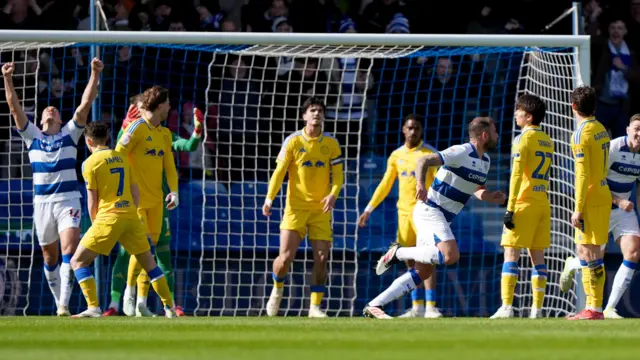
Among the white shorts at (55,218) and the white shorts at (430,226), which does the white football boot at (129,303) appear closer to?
the white shorts at (55,218)

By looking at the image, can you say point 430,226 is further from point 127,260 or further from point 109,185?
point 127,260

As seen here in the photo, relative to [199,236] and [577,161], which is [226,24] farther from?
[577,161]

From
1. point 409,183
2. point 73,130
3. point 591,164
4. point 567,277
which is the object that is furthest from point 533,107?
point 73,130

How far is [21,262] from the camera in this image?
14.7 metres

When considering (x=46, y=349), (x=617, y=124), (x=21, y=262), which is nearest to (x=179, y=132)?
(x=21, y=262)

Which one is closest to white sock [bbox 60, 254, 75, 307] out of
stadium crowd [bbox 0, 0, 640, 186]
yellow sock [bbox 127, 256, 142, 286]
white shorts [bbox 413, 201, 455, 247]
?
yellow sock [bbox 127, 256, 142, 286]

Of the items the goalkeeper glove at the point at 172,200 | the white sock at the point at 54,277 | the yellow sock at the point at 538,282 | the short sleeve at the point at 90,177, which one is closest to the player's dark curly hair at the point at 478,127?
the yellow sock at the point at 538,282

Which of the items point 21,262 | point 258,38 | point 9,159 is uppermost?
point 258,38

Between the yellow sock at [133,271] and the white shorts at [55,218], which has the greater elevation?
the white shorts at [55,218]

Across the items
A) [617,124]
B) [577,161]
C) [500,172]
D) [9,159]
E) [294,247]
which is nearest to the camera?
[577,161]

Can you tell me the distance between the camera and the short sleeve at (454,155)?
11.1 m

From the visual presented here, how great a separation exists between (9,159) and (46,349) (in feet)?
23.2

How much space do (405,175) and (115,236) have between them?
11.8 ft

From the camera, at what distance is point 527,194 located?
1192cm
